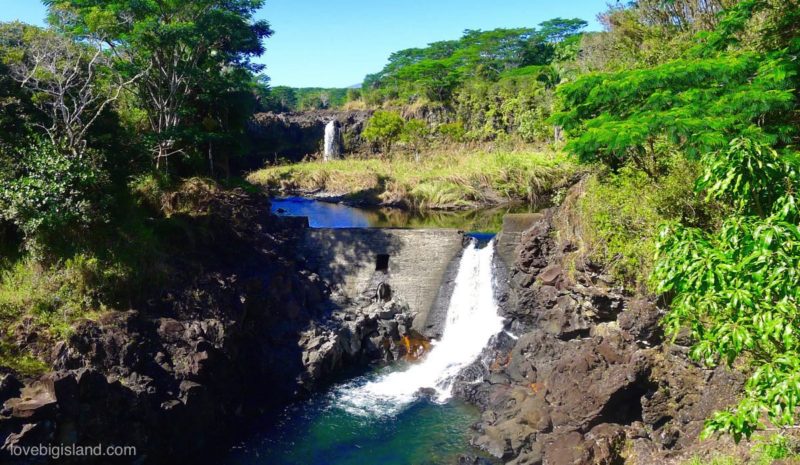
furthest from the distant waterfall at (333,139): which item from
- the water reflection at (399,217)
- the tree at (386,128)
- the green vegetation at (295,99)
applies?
the water reflection at (399,217)

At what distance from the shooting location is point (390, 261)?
16.8m

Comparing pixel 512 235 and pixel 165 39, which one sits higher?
pixel 165 39

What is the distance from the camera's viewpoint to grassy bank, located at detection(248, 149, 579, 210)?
2555cm

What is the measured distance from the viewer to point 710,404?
9070 millimetres

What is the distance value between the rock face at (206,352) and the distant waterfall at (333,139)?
27518 millimetres

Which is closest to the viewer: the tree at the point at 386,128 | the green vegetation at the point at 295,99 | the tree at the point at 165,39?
the tree at the point at 165,39

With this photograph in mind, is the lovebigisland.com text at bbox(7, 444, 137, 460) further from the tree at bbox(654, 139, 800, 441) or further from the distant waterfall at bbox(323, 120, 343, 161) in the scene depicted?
the distant waterfall at bbox(323, 120, 343, 161)

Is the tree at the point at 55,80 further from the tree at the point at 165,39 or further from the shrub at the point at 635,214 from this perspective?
the shrub at the point at 635,214

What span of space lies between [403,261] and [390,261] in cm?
41

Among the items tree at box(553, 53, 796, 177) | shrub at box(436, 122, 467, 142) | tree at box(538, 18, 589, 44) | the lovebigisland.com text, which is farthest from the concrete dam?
tree at box(538, 18, 589, 44)

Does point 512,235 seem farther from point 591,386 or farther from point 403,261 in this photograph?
point 591,386

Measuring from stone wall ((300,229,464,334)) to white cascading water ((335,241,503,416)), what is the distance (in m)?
0.67

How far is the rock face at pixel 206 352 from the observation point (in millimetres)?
8952

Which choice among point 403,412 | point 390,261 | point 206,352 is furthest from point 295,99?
point 403,412
